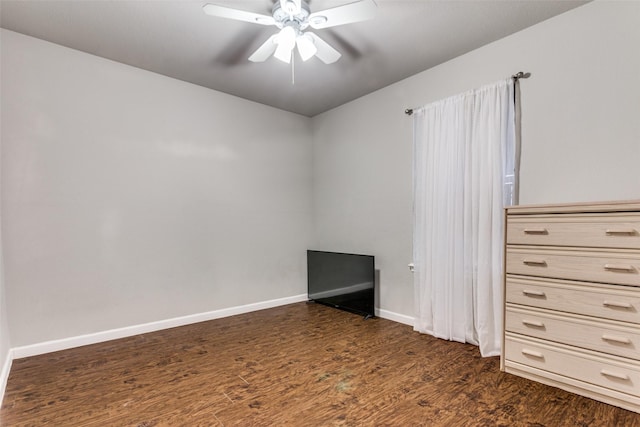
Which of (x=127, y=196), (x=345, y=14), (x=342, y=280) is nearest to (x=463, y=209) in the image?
(x=342, y=280)

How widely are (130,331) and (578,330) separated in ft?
11.9

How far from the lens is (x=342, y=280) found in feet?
13.1

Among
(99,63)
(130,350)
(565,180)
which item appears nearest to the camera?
(565,180)

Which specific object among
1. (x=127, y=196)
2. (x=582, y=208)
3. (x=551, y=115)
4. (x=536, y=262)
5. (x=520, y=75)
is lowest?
(x=536, y=262)

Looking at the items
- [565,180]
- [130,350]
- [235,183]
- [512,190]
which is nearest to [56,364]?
[130,350]

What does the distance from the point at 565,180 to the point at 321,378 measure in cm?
226

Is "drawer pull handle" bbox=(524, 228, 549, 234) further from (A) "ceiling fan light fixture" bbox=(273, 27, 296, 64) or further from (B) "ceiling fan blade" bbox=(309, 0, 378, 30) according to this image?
(A) "ceiling fan light fixture" bbox=(273, 27, 296, 64)

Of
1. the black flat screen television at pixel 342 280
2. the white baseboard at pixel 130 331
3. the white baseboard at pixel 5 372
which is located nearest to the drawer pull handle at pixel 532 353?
the black flat screen television at pixel 342 280

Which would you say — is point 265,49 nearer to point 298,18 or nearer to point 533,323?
point 298,18

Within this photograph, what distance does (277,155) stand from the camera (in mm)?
4340

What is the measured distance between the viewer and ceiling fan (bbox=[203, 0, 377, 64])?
195cm

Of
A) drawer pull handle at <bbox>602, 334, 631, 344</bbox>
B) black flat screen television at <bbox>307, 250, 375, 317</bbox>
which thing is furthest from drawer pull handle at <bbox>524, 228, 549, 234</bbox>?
black flat screen television at <bbox>307, 250, 375, 317</bbox>

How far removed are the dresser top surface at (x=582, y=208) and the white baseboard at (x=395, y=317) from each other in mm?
1638

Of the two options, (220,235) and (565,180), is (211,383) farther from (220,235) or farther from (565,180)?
(565,180)
